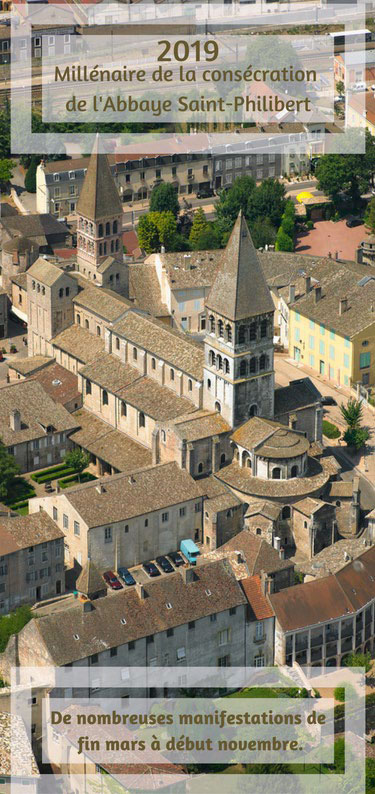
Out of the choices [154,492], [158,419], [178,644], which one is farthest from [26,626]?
[158,419]

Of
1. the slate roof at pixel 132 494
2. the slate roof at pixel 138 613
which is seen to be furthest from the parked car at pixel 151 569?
the slate roof at pixel 138 613

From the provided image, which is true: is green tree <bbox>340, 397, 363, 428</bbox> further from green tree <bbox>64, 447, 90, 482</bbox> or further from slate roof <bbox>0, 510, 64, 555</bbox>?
slate roof <bbox>0, 510, 64, 555</bbox>

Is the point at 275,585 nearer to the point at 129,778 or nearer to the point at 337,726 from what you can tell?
the point at 337,726

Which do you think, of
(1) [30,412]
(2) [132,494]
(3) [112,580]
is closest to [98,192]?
(1) [30,412]

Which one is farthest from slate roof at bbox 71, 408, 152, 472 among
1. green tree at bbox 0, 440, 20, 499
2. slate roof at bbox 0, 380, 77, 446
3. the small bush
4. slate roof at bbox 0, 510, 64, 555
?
the small bush

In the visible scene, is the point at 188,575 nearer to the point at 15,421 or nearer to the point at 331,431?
the point at 15,421

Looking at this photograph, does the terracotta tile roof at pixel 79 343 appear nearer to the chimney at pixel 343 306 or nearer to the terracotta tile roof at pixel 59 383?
the terracotta tile roof at pixel 59 383
